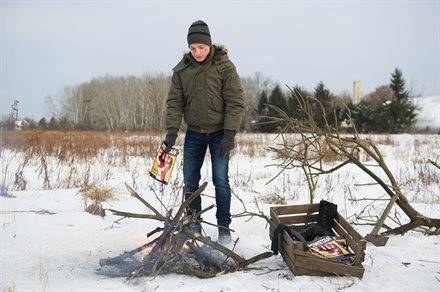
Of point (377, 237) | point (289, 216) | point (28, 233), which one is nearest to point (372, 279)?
point (377, 237)

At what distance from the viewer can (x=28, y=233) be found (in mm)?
3885

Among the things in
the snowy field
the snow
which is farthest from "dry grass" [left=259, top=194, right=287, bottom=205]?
the snow

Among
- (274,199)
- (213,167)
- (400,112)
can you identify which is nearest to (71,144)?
(274,199)

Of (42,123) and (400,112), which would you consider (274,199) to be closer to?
(42,123)

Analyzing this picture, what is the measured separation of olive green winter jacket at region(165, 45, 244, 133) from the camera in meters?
3.75

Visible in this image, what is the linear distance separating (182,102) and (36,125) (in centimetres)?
517

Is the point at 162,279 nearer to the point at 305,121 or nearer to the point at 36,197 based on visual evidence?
the point at 305,121

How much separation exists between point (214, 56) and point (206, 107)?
47 centimetres

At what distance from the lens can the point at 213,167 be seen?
384 cm

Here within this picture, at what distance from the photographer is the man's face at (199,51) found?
3681 millimetres

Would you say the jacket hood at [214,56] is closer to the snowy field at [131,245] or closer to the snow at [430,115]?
the snowy field at [131,245]

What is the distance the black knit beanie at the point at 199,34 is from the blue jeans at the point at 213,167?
82 cm

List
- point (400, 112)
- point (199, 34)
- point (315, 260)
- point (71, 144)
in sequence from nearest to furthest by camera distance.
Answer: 1. point (315, 260)
2. point (199, 34)
3. point (71, 144)
4. point (400, 112)

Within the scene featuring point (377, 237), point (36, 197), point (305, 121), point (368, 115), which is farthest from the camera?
point (368, 115)
